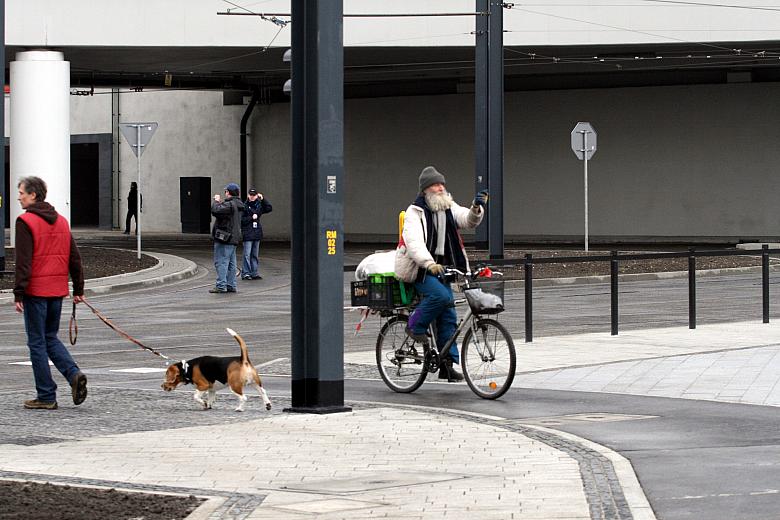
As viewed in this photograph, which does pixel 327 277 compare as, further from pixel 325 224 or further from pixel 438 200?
pixel 438 200

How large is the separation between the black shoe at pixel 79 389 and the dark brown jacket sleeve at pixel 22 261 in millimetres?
730

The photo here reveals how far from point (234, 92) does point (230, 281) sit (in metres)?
24.8

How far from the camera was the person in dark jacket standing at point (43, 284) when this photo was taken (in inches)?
451

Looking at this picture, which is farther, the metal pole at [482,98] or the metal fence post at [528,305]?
the metal pole at [482,98]

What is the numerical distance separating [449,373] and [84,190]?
51.8m

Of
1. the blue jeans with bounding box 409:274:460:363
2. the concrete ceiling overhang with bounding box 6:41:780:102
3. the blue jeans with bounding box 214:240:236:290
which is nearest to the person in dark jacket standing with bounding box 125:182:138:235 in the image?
the concrete ceiling overhang with bounding box 6:41:780:102

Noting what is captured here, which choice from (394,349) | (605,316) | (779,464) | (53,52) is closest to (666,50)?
(53,52)

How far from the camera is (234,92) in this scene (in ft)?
165

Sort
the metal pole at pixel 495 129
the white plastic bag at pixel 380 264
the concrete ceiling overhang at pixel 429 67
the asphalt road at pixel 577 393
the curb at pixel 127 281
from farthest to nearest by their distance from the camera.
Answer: the concrete ceiling overhang at pixel 429 67 → the metal pole at pixel 495 129 → the curb at pixel 127 281 → the white plastic bag at pixel 380 264 → the asphalt road at pixel 577 393

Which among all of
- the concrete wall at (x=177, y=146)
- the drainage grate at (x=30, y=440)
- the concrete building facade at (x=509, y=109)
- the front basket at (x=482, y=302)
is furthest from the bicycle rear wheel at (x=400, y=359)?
the concrete wall at (x=177, y=146)

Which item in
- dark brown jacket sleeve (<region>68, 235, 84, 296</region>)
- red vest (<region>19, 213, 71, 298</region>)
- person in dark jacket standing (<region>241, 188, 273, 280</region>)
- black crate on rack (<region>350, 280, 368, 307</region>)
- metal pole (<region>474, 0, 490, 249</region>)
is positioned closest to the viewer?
red vest (<region>19, 213, 71, 298</region>)

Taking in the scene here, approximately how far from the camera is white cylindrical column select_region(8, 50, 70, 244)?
115ft

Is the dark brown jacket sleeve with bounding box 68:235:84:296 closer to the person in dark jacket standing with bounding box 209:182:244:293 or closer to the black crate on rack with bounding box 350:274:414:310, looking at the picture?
the black crate on rack with bounding box 350:274:414:310

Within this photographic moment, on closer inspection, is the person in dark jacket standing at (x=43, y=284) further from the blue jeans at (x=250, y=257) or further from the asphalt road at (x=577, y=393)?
the blue jeans at (x=250, y=257)
